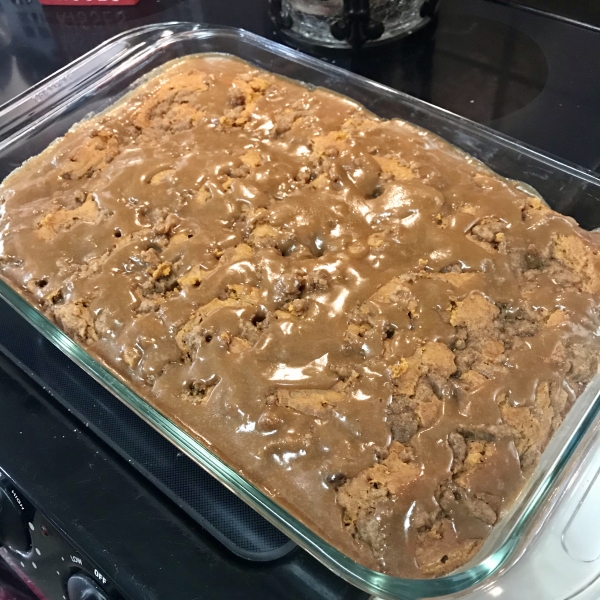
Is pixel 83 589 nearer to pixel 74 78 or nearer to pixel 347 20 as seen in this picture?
pixel 74 78

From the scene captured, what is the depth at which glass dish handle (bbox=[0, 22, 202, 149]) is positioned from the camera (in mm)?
1440

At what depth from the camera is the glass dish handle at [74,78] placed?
1440 millimetres

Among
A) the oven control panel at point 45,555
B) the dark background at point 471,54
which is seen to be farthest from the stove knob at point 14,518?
the dark background at point 471,54

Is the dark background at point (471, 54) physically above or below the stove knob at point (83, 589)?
above

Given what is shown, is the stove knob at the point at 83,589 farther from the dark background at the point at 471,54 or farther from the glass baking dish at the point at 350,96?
the dark background at the point at 471,54

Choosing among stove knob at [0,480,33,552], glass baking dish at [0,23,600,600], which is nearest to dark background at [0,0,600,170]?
glass baking dish at [0,23,600,600]

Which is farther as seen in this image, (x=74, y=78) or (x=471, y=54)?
(x=471, y=54)

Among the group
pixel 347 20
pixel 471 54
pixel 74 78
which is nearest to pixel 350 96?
pixel 347 20

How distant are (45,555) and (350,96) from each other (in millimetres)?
→ 1093

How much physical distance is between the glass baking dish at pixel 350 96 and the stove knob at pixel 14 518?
0.71 feet

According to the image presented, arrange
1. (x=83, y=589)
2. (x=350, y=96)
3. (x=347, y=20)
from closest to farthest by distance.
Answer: (x=83, y=589)
(x=350, y=96)
(x=347, y=20)

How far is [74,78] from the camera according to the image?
4.98 feet

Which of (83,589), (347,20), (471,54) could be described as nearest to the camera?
(83,589)

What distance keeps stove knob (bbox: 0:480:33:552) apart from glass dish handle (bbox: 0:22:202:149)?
32.0 inches
